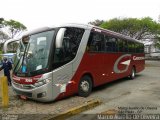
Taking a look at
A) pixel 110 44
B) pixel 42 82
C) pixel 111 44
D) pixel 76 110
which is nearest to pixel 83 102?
pixel 76 110

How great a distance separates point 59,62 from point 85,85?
1958 mm

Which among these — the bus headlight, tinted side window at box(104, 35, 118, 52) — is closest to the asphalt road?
the bus headlight

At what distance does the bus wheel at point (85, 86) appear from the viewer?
9539 millimetres

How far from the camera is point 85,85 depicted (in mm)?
9836

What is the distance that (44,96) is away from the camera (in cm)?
806

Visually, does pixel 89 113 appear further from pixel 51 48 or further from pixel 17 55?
pixel 17 55

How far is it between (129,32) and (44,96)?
105 feet

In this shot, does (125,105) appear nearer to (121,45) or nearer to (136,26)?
(121,45)

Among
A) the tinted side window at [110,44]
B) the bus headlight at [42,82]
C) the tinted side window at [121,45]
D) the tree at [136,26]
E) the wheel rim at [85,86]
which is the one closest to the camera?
the bus headlight at [42,82]

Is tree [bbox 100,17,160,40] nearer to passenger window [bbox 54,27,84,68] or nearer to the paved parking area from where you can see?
the paved parking area

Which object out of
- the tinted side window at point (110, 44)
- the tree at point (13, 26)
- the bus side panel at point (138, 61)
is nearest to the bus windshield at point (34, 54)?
the tinted side window at point (110, 44)

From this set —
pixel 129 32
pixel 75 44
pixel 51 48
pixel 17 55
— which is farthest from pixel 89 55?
pixel 129 32

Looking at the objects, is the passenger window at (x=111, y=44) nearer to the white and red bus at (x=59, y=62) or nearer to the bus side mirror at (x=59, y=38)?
the white and red bus at (x=59, y=62)

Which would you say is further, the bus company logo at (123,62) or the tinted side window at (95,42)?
the bus company logo at (123,62)
